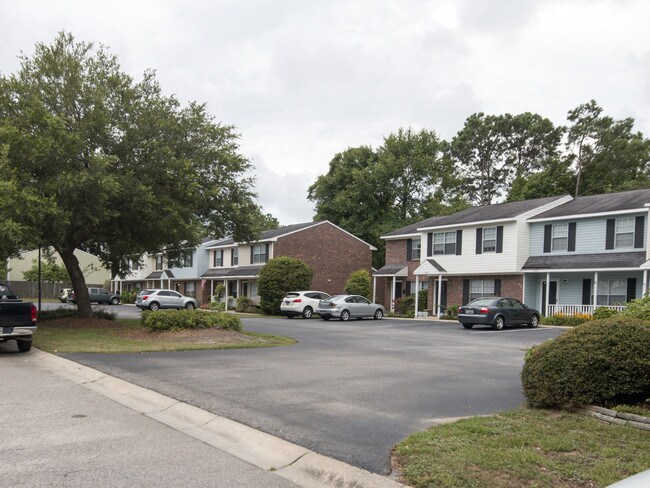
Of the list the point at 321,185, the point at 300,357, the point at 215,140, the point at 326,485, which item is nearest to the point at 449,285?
the point at 215,140

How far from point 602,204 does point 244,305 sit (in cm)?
2426

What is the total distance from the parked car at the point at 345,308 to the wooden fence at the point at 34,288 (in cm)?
4132

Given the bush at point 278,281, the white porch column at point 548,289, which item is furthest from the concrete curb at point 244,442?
the bush at point 278,281

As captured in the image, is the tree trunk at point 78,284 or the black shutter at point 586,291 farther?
the black shutter at point 586,291

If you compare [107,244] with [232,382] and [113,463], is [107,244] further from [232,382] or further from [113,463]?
[113,463]

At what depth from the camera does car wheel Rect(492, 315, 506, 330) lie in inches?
1007

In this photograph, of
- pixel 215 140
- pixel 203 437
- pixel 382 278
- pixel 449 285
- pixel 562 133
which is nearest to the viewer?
pixel 203 437

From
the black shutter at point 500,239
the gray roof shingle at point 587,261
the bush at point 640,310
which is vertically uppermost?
the black shutter at point 500,239

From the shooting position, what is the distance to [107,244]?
2375 centimetres

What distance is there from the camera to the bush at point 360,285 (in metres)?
39.9

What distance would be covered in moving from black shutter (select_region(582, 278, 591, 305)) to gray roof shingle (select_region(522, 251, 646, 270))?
1.31m

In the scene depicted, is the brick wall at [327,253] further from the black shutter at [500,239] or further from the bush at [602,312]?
the bush at [602,312]

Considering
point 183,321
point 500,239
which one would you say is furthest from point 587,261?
point 183,321

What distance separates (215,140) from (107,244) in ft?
22.5
